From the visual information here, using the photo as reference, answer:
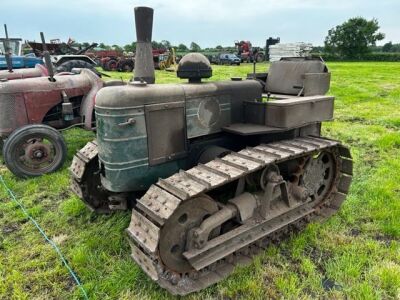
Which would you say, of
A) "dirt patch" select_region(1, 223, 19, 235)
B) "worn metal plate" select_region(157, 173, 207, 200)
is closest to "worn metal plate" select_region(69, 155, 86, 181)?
"dirt patch" select_region(1, 223, 19, 235)

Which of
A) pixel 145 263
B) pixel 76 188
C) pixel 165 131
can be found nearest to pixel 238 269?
pixel 145 263

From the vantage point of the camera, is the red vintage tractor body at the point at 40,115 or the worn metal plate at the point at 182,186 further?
the red vintage tractor body at the point at 40,115

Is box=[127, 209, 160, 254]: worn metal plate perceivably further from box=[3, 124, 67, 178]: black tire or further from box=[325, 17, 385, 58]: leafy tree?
box=[325, 17, 385, 58]: leafy tree

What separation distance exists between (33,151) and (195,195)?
162 inches

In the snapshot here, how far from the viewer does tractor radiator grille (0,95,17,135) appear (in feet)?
20.7

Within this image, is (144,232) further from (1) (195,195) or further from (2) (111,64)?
(2) (111,64)

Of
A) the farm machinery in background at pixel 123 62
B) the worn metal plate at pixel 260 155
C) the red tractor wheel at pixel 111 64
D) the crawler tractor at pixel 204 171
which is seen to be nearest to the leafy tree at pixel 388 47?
the farm machinery in background at pixel 123 62

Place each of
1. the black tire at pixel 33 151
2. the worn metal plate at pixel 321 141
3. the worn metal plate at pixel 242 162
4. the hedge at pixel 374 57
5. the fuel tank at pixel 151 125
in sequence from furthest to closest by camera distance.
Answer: the hedge at pixel 374 57
the black tire at pixel 33 151
the worn metal plate at pixel 321 141
the fuel tank at pixel 151 125
the worn metal plate at pixel 242 162

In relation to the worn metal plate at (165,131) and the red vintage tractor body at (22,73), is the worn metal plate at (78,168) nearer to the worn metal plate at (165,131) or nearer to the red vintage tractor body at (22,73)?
the worn metal plate at (165,131)

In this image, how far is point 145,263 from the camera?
10.1 feet

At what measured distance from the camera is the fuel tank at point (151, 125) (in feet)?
11.1

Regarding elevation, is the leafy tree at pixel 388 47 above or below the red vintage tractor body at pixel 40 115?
above

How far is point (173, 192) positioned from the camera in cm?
302

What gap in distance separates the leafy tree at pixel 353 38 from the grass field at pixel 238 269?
61147 mm
